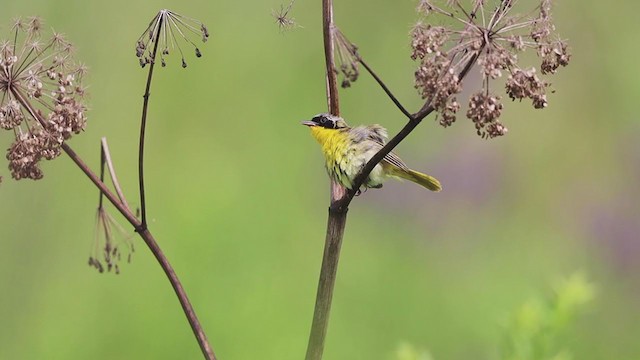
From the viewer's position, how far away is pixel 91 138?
4.50 m

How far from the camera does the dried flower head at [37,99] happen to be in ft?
4.46

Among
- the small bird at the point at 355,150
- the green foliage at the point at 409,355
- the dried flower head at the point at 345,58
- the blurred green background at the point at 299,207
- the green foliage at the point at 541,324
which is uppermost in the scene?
the blurred green background at the point at 299,207

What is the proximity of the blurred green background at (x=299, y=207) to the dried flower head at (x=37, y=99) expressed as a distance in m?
1.87

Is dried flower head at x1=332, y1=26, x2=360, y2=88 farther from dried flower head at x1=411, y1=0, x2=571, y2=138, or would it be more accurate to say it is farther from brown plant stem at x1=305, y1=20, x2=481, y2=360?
dried flower head at x1=411, y1=0, x2=571, y2=138

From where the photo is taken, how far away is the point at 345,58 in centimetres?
145

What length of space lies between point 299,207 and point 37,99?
281 cm

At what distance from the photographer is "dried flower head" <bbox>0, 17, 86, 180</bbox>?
136 cm

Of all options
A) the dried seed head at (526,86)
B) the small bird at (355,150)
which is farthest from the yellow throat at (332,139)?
the dried seed head at (526,86)

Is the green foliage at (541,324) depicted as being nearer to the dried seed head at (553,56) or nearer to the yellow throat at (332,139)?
the dried seed head at (553,56)

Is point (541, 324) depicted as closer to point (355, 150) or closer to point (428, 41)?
point (428, 41)

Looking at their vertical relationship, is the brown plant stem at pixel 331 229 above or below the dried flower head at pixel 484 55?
below

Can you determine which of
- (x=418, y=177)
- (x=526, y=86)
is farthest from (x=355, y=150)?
(x=526, y=86)

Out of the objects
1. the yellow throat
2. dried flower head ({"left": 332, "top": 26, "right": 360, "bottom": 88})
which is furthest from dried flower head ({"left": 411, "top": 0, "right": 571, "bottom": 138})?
the yellow throat

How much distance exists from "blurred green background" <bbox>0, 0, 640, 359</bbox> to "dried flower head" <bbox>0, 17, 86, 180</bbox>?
73.6 inches
